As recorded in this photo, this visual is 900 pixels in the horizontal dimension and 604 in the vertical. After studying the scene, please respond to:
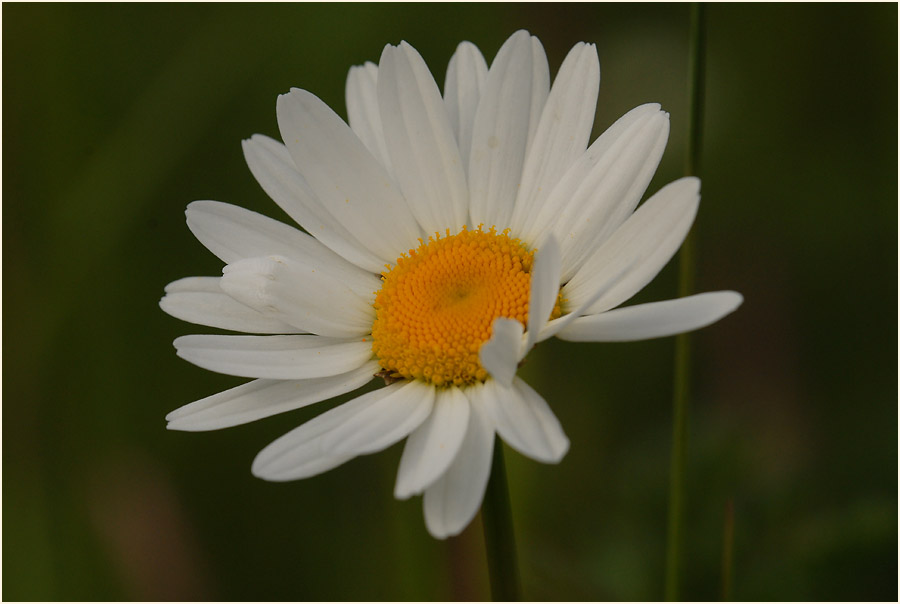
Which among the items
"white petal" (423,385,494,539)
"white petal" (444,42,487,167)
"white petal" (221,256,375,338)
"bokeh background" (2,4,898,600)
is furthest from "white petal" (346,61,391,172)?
"bokeh background" (2,4,898,600)

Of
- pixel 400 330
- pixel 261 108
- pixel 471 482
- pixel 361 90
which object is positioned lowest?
pixel 471 482

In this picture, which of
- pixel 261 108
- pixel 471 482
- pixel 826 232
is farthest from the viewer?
pixel 261 108

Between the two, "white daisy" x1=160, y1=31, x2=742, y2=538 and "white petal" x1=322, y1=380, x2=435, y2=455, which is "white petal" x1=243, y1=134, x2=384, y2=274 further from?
"white petal" x1=322, y1=380, x2=435, y2=455

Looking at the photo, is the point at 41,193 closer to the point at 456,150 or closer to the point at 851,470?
the point at 456,150

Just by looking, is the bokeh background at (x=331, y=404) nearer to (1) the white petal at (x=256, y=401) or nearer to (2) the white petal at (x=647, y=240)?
(1) the white petal at (x=256, y=401)

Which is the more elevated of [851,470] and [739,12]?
[739,12]

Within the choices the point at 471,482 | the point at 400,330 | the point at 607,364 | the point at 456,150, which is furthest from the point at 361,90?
the point at 607,364

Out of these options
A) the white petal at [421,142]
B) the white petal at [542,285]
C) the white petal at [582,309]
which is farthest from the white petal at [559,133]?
the white petal at [542,285]

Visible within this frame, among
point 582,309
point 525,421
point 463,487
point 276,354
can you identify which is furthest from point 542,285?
point 276,354
